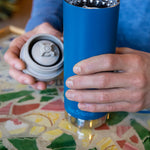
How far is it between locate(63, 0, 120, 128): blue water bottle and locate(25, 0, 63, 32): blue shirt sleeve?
421mm

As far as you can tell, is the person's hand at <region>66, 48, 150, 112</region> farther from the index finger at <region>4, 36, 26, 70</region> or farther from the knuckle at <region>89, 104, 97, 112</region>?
the index finger at <region>4, 36, 26, 70</region>

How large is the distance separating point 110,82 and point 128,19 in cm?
45

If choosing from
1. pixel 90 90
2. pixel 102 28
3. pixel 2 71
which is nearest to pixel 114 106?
pixel 90 90

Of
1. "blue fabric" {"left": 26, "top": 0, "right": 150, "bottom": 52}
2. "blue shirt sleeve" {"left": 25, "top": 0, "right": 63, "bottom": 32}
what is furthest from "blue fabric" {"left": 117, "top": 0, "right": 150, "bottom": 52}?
"blue shirt sleeve" {"left": 25, "top": 0, "right": 63, "bottom": 32}

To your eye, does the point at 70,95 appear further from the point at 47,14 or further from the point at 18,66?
the point at 47,14

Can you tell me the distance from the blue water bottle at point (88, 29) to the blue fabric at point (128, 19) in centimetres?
40

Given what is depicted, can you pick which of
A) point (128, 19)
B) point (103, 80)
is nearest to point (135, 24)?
point (128, 19)

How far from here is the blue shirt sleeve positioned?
829 mm

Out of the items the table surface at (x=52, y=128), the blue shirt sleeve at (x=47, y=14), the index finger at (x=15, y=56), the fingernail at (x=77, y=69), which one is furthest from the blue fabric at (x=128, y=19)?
the fingernail at (x=77, y=69)

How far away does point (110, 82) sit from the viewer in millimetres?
432

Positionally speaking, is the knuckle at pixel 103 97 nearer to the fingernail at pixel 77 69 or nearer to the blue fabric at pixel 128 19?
the fingernail at pixel 77 69

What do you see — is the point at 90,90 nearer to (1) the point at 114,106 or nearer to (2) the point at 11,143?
(1) the point at 114,106

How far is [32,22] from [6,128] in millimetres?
469

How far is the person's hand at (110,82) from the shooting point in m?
0.42
